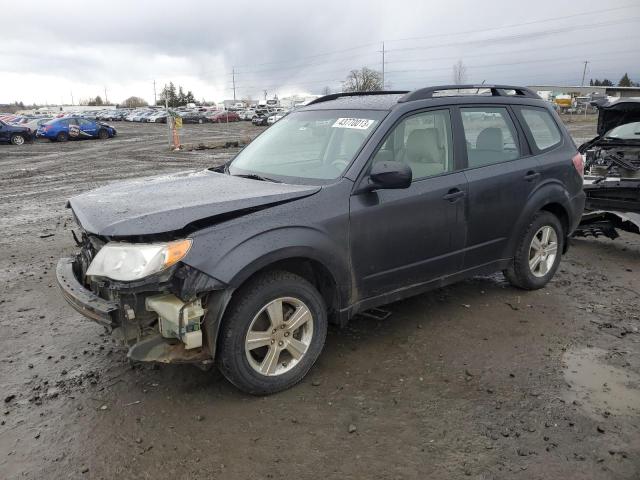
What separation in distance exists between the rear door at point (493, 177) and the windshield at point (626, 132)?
13.3 feet

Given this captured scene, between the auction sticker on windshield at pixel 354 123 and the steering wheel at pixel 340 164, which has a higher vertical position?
the auction sticker on windshield at pixel 354 123

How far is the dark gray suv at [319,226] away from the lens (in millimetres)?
3016

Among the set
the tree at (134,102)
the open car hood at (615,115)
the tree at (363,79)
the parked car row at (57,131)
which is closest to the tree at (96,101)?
the tree at (134,102)

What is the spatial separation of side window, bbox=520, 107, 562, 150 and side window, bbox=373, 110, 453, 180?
1184mm

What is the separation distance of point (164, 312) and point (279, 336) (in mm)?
783

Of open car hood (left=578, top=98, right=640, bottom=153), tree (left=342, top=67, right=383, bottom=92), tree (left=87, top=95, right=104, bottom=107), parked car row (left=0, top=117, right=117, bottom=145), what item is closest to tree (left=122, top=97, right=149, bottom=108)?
tree (left=87, top=95, right=104, bottom=107)

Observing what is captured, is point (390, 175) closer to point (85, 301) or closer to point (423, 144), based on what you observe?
point (423, 144)

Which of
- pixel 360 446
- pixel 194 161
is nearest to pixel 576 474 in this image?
pixel 360 446

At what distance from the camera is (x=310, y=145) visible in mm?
4289

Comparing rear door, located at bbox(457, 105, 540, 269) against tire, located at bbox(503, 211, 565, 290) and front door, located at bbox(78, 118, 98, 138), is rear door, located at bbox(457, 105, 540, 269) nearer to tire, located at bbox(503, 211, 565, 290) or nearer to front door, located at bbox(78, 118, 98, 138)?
tire, located at bbox(503, 211, 565, 290)

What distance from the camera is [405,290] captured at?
4.06 m

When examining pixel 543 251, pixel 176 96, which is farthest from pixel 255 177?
pixel 176 96

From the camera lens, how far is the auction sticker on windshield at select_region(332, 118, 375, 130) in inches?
157

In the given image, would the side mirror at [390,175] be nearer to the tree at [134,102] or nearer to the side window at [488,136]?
the side window at [488,136]
